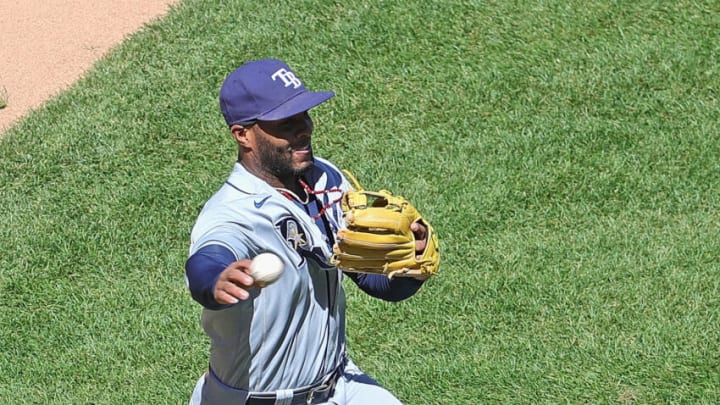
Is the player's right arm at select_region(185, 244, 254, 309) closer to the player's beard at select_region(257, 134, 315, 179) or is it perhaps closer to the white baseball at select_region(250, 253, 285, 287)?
the white baseball at select_region(250, 253, 285, 287)

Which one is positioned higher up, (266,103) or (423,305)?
(266,103)

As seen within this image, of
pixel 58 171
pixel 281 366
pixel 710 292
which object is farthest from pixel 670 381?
pixel 58 171

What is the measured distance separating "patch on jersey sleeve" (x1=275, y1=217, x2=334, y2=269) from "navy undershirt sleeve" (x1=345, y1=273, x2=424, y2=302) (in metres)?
0.29

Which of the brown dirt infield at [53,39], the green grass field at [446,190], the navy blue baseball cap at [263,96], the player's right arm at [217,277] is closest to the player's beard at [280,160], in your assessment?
the navy blue baseball cap at [263,96]

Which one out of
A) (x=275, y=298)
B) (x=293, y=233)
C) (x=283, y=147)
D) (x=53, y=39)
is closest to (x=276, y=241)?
(x=293, y=233)

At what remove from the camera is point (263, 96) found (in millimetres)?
4211

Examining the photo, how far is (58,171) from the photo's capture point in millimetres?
7898

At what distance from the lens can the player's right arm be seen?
11.6 ft

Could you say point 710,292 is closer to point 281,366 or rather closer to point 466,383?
point 466,383

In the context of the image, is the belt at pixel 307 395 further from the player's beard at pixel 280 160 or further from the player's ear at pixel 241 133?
the player's ear at pixel 241 133

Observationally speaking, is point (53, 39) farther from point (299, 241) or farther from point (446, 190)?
point (299, 241)

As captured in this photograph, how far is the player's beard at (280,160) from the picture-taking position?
425cm

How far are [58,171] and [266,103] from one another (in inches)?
159

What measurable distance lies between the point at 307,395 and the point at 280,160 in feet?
2.80
